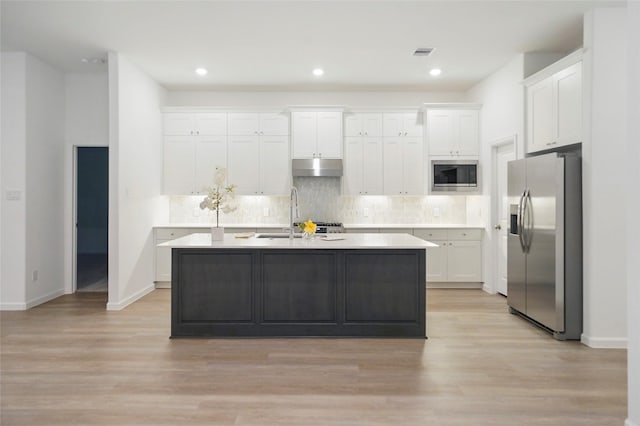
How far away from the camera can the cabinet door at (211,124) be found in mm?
7074

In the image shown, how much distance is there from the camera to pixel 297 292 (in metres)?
4.31

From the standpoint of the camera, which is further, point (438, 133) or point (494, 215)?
point (438, 133)

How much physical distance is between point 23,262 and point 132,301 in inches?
53.7

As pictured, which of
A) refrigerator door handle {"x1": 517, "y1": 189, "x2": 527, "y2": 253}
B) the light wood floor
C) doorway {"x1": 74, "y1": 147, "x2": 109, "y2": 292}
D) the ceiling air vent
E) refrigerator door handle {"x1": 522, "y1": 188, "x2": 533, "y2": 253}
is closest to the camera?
the light wood floor

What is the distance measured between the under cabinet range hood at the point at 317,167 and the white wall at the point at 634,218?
4.73 meters

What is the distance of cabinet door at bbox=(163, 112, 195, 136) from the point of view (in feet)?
23.1

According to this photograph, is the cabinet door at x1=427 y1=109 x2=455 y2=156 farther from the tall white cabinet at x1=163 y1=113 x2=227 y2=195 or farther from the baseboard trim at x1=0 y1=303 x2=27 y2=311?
the baseboard trim at x1=0 y1=303 x2=27 y2=311

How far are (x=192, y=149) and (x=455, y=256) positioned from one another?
438cm

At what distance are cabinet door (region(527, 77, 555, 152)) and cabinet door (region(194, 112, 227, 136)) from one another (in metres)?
4.36

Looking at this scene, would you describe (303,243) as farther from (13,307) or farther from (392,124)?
(13,307)

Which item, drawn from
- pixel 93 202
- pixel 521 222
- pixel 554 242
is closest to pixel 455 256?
pixel 521 222

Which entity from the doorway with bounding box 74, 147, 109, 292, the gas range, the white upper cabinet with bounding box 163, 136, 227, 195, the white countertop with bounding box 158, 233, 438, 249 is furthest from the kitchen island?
the doorway with bounding box 74, 147, 109, 292

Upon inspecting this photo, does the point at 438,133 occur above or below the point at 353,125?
below

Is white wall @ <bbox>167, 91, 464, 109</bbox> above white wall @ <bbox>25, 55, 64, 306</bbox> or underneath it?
above
